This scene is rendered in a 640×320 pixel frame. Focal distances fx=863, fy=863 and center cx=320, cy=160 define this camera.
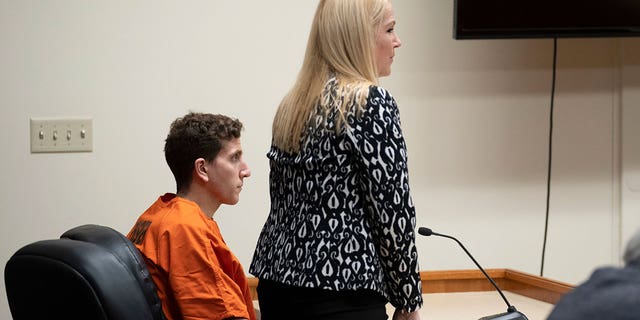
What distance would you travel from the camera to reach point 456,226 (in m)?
3.01

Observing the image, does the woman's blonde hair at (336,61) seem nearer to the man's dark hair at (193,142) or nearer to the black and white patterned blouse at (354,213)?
the black and white patterned blouse at (354,213)

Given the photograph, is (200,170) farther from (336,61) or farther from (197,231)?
(336,61)

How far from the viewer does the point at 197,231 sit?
1870mm

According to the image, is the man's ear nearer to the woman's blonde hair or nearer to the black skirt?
the woman's blonde hair

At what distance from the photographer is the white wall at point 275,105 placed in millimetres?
2793

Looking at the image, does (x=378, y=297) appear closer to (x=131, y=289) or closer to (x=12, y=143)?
(x=131, y=289)

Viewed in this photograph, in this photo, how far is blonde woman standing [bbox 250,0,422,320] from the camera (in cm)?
159

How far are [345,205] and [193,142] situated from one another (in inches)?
26.8

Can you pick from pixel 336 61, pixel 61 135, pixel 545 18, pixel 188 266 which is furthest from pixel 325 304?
pixel 545 18

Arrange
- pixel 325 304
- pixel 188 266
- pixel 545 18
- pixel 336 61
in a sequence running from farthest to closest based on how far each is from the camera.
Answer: pixel 545 18
pixel 188 266
pixel 336 61
pixel 325 304

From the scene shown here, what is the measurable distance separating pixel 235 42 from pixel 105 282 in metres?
1.69

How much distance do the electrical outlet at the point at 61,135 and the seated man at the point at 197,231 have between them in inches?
27.5

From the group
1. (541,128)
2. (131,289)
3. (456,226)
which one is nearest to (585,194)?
(541,128)

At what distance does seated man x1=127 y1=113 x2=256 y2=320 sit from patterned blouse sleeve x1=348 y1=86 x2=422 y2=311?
0.39 meters
